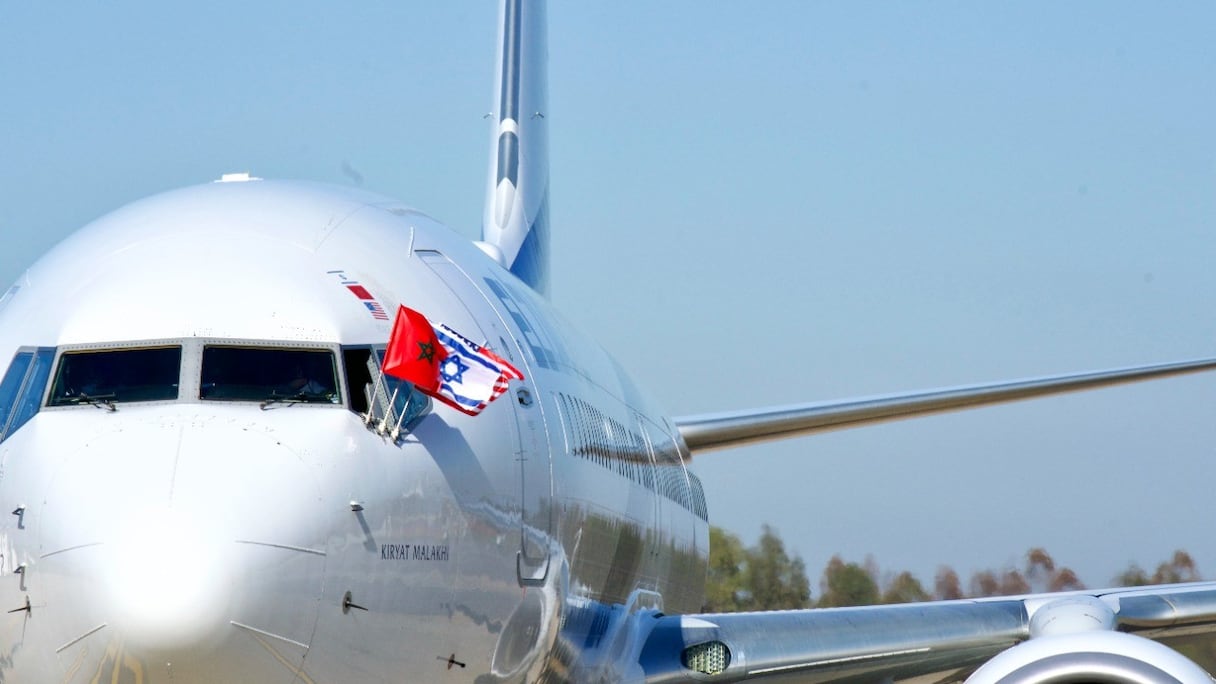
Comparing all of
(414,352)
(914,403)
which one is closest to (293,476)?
(414,352)

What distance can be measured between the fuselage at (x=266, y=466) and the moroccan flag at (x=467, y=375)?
0.10 metres

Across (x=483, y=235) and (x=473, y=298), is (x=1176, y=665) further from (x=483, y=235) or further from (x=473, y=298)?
(x=483, y=235)

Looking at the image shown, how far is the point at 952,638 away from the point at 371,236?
244 inches

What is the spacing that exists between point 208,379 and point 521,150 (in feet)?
Answer: 50.1

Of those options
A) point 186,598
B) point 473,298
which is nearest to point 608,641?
point 473,298

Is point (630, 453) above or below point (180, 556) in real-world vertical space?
above

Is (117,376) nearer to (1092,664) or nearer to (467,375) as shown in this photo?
(467,375)

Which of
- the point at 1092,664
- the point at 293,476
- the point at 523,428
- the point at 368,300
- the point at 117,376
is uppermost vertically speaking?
the point at 368,300

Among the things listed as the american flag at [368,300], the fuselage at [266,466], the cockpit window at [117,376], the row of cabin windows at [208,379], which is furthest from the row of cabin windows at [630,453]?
the cockpit window at [117,376]

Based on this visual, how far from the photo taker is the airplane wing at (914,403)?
16.6 metres

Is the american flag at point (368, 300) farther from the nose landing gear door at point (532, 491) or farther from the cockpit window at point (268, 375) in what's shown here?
the nose landing gear door at point (532, 491)

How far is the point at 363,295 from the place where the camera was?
9156 mm

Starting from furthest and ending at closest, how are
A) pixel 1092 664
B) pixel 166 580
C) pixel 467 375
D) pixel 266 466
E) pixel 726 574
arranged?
pixel 726 574, pixel 1092 664, pixel 467 375, pixel 266 466, pixel 166 580

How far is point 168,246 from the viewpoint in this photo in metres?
9.17
